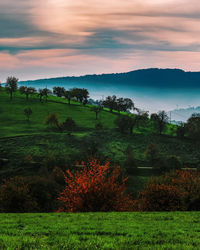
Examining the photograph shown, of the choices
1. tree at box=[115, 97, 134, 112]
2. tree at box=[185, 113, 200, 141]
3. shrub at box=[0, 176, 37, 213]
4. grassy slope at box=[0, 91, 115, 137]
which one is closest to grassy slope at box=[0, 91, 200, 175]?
grassy slope at box=[0, 91, 115, 137]

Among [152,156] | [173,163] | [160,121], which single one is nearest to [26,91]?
[160,121]

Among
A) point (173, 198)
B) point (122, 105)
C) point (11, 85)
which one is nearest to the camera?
point (173, 198)

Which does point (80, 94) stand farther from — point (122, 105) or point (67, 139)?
point (67, 139)

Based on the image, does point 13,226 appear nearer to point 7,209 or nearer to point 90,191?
point 90,191

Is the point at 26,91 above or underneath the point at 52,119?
above

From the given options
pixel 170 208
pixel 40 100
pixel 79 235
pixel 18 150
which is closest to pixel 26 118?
pixel 40 100

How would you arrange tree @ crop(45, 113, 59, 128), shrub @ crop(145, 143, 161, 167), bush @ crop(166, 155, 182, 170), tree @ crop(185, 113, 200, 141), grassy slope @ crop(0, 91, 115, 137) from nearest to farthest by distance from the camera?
bush @ crop(166, 155, 182, 170), shrub @ crop(145, 143, 161, 167), grassy slope @ crop(0, 91, 115, 137), tree @ crop(45, 113, 59, 128), tree @ crop(185, 113, 200, 141)

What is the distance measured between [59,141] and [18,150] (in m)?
17.3

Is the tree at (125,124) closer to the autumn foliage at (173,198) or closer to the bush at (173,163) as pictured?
the bush at (173,163)

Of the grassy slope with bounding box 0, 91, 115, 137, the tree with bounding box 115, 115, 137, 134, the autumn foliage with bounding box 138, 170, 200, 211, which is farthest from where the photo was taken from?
the tree with bounding box 115, 115, 137, 134

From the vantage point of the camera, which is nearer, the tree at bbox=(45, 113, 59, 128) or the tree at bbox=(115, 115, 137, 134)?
the tree at bbox=(45, 113, 59, 128)

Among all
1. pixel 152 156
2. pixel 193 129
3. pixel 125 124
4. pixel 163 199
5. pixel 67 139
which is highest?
pixel 125 124

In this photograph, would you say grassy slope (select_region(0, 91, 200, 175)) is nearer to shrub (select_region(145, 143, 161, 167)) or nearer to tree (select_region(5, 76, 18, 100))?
shrub (select_region(145, 143, 161, 167))

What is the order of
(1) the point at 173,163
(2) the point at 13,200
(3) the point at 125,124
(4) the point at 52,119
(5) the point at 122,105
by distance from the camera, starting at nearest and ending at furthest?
(2) the point at 13,200
(1) the point at 173,163
(4) the point at 52,119
(3) the point at 125,124
(5) the point at 122,105
